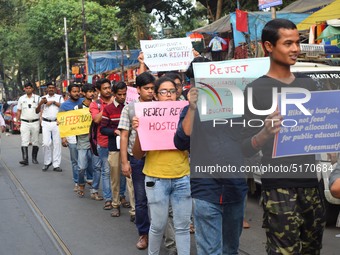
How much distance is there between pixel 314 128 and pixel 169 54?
4.94 metres

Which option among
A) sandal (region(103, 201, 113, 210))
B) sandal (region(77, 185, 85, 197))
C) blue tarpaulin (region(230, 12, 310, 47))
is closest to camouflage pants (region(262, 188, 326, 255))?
sandal (region(103, 201, 113, 210))

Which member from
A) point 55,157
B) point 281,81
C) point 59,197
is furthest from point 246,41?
point 281,81

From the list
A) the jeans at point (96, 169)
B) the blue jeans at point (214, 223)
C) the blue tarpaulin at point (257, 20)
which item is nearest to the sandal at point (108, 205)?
the jeans at point (96, 169)

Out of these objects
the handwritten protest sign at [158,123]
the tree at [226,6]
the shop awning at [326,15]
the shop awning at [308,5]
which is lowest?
the handwritten protest sign at [158,123]

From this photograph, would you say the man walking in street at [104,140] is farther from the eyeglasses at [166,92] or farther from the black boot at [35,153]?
the black boot at [35,153]

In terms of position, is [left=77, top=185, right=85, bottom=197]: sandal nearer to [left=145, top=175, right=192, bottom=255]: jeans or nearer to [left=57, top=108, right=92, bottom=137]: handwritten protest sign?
[left=57, top=108, right=92, bottom=137]: handwritten protest sign

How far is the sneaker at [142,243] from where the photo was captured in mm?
5559

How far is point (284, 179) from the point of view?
2979 mm

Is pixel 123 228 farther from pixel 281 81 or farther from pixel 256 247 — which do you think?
pixel 281 81

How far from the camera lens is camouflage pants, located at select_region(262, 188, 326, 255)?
9.60 ft

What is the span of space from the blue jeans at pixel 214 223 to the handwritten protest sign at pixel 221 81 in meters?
0.61

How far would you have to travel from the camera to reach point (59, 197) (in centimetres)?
847

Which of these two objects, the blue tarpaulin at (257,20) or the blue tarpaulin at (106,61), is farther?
the blue tarpaulin at (106,61)

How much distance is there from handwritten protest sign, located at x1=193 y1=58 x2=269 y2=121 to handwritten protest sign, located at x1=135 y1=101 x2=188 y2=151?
103 centimetres
